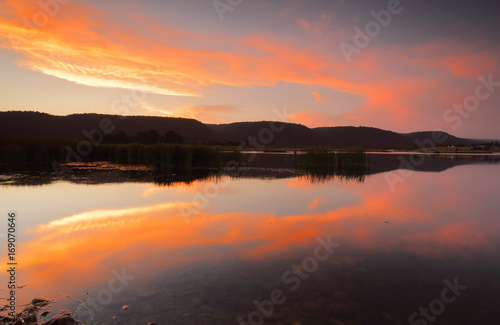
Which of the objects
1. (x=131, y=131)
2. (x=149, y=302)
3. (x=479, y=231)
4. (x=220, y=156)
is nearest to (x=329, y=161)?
(x=220, y=156)

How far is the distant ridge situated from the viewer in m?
90.2

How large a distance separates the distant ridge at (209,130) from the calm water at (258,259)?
8077cm

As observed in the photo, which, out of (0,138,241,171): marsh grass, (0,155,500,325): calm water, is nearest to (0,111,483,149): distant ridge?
(0,138,241,171): marsh grass

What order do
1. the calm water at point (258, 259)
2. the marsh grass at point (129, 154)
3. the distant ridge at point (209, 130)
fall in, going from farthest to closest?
the distant ridge at point (209, 130) < the marsh grass at point (129, 154) < the calm water at point (258, 259)

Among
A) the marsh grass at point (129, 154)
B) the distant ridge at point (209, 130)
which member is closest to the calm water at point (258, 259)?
the marsh grass at point (129, 154)

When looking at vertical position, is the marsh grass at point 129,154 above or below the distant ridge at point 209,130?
below

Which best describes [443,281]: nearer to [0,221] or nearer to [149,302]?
[149,302]

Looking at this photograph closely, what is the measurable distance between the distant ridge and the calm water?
8077 cm

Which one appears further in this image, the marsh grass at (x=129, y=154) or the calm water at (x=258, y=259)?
the marsh grass at (x=129, y=154)

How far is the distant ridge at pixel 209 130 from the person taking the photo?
296ft

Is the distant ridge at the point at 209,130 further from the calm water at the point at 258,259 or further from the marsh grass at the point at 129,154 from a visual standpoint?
the calm water at the point at 258,259

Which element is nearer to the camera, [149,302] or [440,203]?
[149,302]

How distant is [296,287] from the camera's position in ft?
15.9

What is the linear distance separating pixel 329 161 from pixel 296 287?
2464 cm
